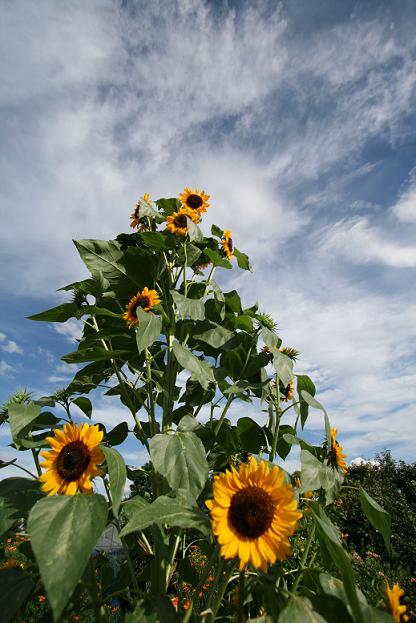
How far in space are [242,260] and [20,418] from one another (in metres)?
1.60

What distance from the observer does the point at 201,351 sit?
8.08ft

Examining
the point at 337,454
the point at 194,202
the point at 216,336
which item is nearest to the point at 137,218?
the point at 194,202

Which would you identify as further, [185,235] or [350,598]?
[185,235]

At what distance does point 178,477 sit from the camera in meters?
1.41

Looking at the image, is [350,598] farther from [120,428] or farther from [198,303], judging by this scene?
[120,428]

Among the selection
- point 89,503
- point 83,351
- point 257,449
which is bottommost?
point 89,503

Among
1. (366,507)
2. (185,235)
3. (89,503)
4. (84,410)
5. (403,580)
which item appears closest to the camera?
(89,503)

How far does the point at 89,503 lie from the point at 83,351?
0.76 meters

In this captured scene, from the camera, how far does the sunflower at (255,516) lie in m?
1.12

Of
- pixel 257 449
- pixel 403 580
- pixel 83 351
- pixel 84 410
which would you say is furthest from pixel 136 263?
pixel 403 580

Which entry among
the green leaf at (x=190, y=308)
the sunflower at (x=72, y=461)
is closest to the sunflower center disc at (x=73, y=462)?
the sunflower at (x=72, y=461)

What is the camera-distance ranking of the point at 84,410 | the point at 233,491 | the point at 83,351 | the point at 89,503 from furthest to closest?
1. the point at 84,410
2. the point at 83,351
3. the point at 233,491
4. the point at 89,503

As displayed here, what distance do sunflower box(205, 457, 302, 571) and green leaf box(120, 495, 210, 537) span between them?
41 millimetres

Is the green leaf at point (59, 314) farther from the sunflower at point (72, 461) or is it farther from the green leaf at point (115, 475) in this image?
the green leaf at point (115, 475)
